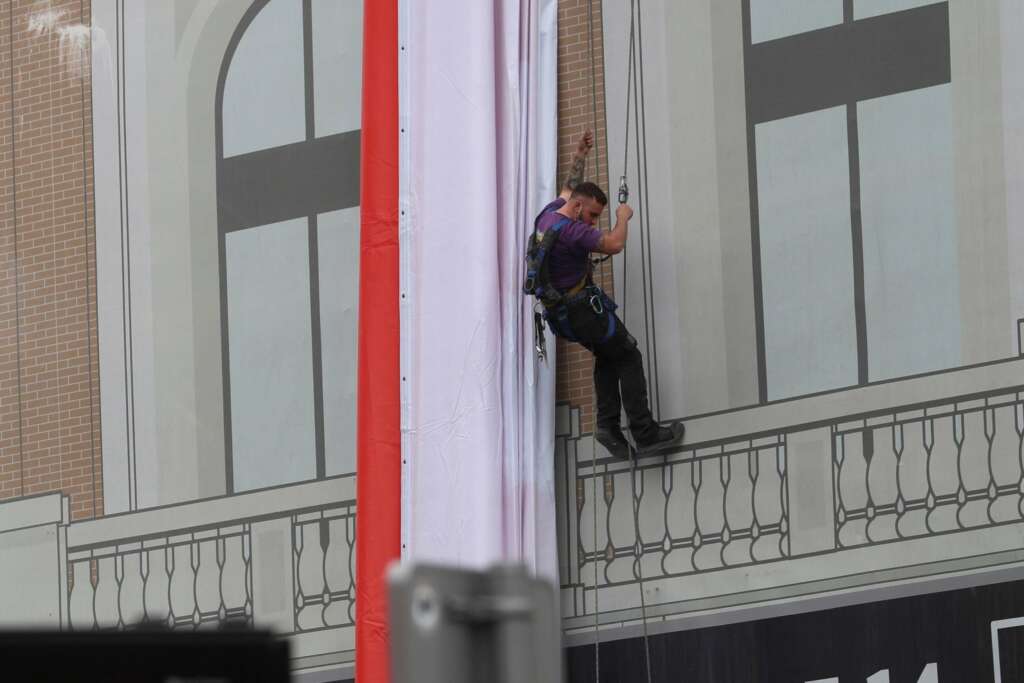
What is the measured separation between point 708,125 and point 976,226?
147cm

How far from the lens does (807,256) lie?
30.0 ft

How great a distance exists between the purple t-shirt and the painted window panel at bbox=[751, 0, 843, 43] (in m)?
1.40

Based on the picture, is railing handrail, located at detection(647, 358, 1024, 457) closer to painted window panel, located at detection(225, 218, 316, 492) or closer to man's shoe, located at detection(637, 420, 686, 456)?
man's shoe, located at detection(637, 420, 686, 456)

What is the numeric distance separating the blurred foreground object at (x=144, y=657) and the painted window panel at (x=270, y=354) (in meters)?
8.31

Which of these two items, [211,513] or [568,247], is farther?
[211,513]

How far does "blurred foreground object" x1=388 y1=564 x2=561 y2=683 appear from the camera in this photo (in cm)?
204

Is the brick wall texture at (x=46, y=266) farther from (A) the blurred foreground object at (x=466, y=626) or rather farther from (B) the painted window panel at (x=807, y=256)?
(A) the blurred foreground object at (x=466, y=626)

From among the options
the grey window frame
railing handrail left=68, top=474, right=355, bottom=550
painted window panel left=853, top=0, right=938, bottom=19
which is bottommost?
railing handrail left=68, top=474, right=355, bottom=550

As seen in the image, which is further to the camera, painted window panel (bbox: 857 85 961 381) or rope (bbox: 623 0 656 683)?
rope (bbox: 623 0 656 683)

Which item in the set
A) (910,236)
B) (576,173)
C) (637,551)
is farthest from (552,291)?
(910,236)

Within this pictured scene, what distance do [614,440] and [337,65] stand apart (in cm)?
293

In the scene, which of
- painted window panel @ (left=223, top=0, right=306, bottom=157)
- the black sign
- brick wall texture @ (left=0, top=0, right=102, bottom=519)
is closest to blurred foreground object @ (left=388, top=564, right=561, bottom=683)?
the black sign

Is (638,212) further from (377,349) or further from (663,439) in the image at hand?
(377,349)

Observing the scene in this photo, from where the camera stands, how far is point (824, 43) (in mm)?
9227
